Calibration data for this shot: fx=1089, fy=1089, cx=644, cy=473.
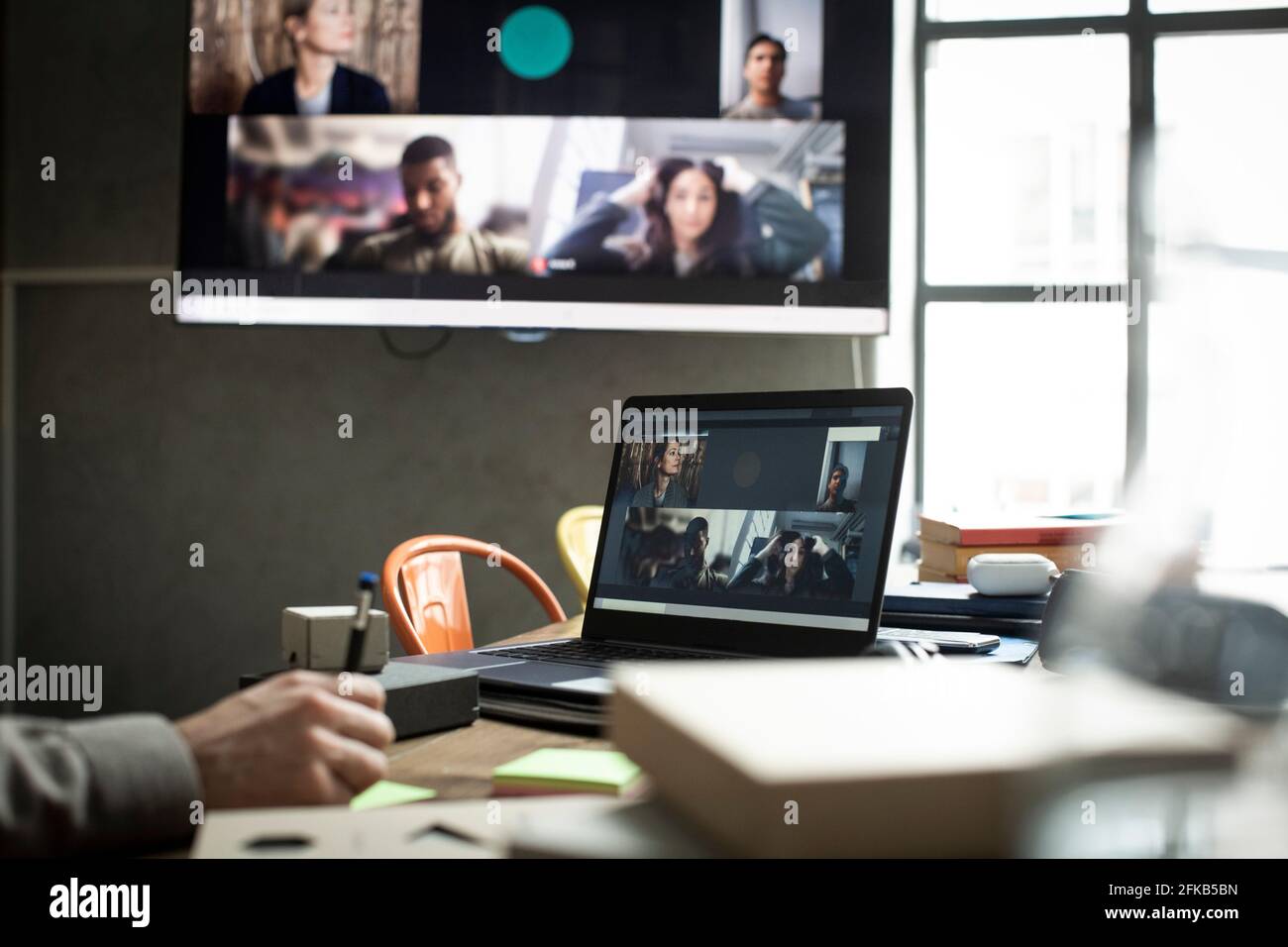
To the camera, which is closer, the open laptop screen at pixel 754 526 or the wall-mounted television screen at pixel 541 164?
the open laptop screen at pixel 754 526

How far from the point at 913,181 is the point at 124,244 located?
8.22ft

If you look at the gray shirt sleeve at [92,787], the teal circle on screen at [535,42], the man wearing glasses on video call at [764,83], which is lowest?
the gray shirt sleeve at [92,787]

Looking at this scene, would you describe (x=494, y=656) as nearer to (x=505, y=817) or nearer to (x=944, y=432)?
(x=505, y=817)

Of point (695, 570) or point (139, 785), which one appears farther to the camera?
point (695, 570)

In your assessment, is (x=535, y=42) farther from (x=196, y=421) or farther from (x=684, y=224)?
(x=196, y=421)

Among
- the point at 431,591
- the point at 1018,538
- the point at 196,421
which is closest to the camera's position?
the point at 1018,538

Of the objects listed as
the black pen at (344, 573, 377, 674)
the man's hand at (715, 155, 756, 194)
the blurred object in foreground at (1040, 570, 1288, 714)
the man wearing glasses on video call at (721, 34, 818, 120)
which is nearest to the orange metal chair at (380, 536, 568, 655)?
the black pen at (344, 573, 377, 674)

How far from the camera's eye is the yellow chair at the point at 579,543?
2320mm

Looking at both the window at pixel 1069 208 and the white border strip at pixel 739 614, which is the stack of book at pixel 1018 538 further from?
the window at pixel 1069 208

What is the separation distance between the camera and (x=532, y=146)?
3012mm

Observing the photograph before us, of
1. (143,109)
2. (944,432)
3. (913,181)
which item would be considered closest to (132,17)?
(143,109)

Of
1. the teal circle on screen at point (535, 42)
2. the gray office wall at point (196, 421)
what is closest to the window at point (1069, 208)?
the gray office wall at point (196, 421)

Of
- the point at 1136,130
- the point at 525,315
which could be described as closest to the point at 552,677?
the point at 525,315

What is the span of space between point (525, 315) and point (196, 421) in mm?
1159
